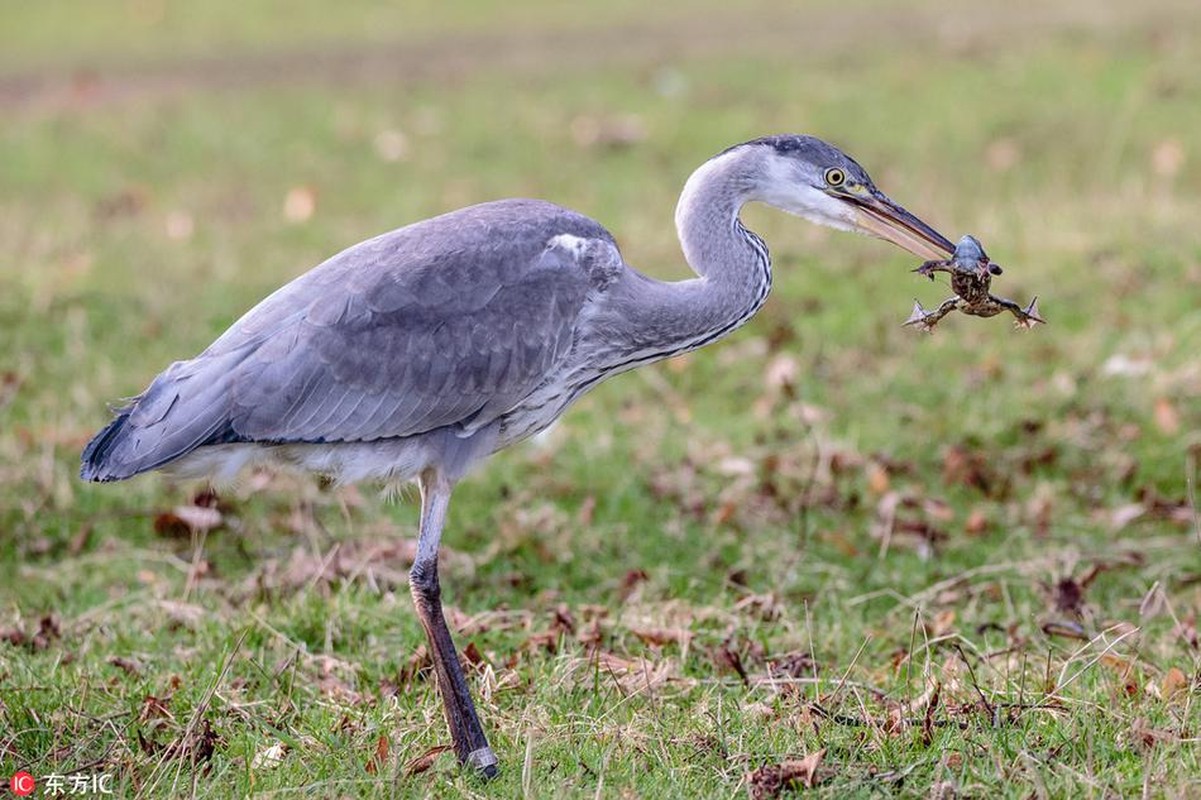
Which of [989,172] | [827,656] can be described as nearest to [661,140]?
[989,172]

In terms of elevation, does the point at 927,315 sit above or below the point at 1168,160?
above

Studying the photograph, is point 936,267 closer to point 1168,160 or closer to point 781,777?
point 781,777

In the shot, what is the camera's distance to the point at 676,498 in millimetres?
6824

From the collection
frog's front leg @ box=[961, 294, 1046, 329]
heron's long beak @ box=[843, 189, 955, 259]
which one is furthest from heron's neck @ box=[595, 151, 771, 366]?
frog's front leg @ box=[961, 294, 1046, 329]

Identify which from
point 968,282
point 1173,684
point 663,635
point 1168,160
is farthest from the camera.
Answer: point 1168,160

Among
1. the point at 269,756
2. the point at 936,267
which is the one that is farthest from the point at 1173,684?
the point at 269,756

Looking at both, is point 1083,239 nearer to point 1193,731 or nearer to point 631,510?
point 631,510

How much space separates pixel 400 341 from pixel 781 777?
169 centimetres

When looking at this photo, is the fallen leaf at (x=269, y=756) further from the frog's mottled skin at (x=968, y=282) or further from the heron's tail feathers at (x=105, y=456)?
the frog's mottled skin at (x=968, y=282)

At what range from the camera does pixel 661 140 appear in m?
12.9

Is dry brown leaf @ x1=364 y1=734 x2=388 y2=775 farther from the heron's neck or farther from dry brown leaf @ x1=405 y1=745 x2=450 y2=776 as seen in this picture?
the heron's neck

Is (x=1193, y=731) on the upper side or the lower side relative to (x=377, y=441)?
lower

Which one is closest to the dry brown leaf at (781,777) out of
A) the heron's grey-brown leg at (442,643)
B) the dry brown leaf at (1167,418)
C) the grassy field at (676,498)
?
the grassy field at (676,498)

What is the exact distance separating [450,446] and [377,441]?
21 centimetres
